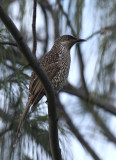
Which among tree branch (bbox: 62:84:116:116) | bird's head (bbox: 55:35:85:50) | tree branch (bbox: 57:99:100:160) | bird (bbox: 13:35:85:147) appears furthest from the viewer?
tree branch (bbox: 57:99:100:160)

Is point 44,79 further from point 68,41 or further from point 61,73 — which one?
point 68,41

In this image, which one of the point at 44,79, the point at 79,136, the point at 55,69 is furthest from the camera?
the point at 79,136

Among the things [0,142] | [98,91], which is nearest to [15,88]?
[0,142]

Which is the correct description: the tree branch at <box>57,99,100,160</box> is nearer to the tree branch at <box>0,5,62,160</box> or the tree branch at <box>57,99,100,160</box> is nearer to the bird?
the bird

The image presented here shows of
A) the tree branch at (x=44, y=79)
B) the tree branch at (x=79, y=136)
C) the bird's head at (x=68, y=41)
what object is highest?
the bird's head at (x=68, y=41)

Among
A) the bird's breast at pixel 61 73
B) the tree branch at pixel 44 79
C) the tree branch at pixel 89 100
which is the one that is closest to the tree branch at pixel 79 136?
the tree branch at pixel 89 100

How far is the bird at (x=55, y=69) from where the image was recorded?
3150 millimetres

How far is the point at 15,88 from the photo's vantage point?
Result: 3.00 meters

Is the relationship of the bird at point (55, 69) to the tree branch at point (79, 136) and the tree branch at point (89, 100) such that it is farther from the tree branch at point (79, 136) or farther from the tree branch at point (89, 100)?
the tree branch at point (79, 136)

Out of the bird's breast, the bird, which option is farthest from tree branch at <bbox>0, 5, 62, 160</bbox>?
the bird's breast

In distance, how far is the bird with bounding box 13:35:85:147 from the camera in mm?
3150

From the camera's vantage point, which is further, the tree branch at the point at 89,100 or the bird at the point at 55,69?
the tree branch at the point at 89,100

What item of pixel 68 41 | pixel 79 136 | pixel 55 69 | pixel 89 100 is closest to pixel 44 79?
pixel 55 69

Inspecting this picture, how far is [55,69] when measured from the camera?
3.58 m
